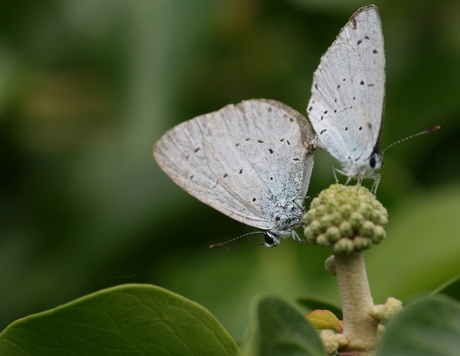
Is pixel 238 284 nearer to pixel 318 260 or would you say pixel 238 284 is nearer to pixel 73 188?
pixel 318 260

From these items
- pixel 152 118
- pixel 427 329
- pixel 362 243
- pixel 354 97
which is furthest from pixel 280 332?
pixel 152 118

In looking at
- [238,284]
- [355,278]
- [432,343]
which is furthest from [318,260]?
[432,343]

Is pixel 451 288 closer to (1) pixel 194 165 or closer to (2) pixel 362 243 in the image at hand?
(2) pixel 362 243

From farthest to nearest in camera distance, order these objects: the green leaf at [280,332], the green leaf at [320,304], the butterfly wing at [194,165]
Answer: the butterfly wing at [194,165]
the green leaf at [320,304]
the green leaf at [280,332]

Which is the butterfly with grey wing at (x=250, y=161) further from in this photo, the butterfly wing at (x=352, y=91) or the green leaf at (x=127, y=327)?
the green leaf at (x=127, y=327)

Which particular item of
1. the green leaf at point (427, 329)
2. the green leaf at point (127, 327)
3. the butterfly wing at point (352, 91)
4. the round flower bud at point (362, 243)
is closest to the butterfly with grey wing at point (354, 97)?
the butterfly wing at point (352, 91)

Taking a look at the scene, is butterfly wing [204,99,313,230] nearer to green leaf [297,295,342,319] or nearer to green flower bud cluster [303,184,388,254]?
green leaf [297,295,342,319]
